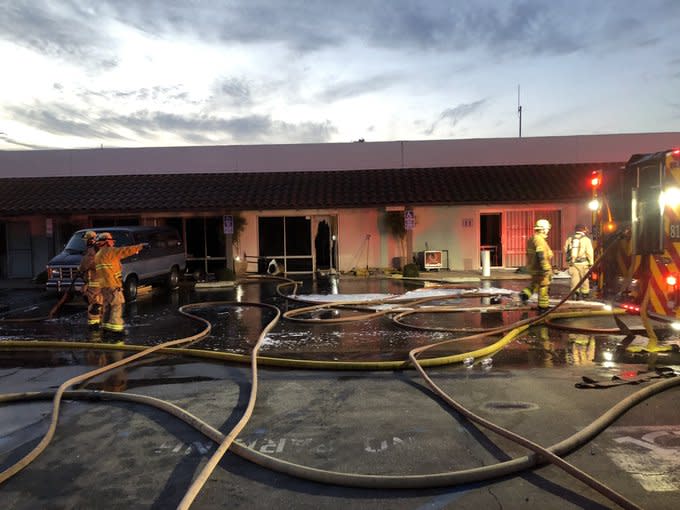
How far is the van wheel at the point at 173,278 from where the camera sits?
52.0ft

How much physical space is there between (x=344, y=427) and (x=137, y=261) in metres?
10.5

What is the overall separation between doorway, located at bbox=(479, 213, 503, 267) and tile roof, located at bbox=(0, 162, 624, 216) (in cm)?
135

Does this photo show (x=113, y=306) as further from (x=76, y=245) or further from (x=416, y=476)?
(x=416, y=476)

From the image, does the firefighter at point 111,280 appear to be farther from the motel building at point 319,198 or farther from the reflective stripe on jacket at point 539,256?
the motel building at point 319,198

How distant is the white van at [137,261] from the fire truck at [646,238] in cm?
1016

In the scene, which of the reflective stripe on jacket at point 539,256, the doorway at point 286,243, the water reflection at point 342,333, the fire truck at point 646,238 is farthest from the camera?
the doorway at point 286,243

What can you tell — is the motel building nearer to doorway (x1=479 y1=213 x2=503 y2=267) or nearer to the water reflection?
doorway (x1=479 y1=213 x2=503 y2=267)

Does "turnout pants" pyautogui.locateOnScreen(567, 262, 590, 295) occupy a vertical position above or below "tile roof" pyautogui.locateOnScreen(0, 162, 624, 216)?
below

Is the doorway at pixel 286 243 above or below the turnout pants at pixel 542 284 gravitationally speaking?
above

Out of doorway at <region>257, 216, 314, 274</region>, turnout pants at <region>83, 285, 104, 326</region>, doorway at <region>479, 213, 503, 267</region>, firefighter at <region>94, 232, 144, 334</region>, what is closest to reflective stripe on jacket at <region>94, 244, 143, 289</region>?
firefighter at <region>94, 232, 144, 334</region>

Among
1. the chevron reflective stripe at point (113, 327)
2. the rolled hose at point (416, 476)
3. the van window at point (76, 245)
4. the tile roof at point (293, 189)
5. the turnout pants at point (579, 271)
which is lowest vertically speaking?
the rolled hose at point (416, 476)

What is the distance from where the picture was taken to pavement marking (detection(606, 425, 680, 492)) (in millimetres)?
3588

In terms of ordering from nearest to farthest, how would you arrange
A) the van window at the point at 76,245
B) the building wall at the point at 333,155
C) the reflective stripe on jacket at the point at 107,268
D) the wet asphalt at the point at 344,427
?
the wet asphalt at the point at 344,427 → the reflective stripe on jacket at the point at 107,268 → the van window at the point at 76,245 → the building wall at the point at 333,155

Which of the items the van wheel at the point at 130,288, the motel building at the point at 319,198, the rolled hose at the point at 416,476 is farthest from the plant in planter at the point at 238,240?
the rolled hose at the point at 416,476
